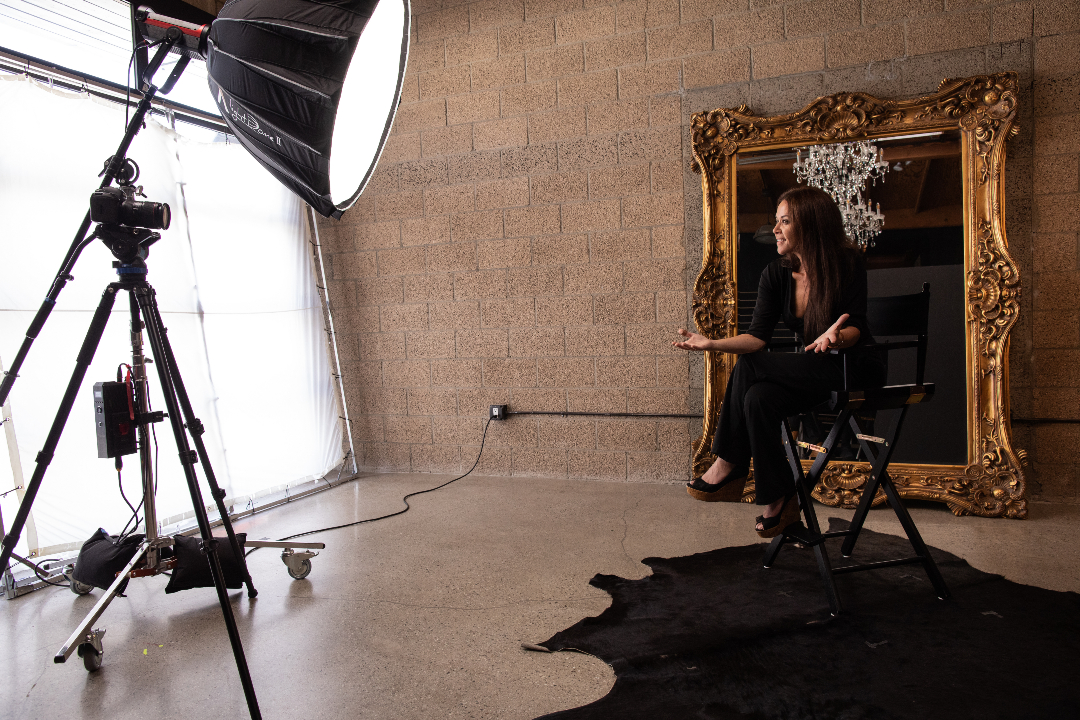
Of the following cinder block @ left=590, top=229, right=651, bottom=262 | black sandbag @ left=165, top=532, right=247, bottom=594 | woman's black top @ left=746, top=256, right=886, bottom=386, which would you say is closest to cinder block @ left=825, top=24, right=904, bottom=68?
cinder block @ left=590, top=229, right=651, bottom=262

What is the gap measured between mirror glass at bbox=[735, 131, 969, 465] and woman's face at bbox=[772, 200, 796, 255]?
1.05m

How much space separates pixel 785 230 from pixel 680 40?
5.57 feet

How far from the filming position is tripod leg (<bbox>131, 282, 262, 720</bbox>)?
134cm

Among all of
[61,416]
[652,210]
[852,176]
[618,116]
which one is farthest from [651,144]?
[61,416]

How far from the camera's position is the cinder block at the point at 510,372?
378cm

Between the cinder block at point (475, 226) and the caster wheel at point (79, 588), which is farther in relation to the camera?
the cinder block at point (475, 226)

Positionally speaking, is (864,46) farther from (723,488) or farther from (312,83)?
(312,83)

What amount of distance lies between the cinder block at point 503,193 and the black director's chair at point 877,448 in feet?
6.91

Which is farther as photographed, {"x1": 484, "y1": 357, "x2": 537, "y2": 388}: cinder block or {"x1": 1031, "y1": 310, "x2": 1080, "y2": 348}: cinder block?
{"x1": 484, "y1": 357, "x2": 537, "y2": 388}: cinder block

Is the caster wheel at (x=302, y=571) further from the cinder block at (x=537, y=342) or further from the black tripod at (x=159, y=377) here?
the cinder block at (x=537, y=342)

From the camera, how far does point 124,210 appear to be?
1625 mm

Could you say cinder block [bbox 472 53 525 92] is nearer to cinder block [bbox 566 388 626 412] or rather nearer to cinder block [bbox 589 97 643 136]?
cinder block [bbox 589 97 643 136]

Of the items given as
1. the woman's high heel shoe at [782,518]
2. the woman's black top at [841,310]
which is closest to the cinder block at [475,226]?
the woman's black top at [841,310]

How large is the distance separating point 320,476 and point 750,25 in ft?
11.3
